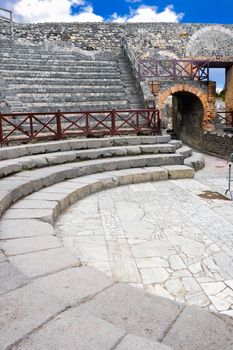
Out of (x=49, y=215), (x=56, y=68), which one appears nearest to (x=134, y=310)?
(x=49, y=215)

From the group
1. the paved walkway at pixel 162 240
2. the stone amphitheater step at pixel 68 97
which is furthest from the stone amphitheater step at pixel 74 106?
the paved walkway at pixel 162 240

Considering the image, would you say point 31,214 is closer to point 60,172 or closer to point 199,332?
point 60,172

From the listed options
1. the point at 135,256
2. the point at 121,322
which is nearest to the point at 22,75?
the point at 135,256

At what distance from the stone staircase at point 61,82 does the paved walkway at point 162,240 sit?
5970 mm

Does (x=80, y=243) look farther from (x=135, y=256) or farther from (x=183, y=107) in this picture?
(x=183, y=107)

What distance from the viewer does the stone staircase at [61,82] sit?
11617 mm

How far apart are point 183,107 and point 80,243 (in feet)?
49.6

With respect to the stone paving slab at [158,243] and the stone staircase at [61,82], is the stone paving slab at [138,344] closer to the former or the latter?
the stone paving slab at [158,243]

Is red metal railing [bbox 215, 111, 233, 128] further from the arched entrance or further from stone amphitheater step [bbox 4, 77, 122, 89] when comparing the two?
stone amphitheater step [bbox 4, 77, 122, 89]

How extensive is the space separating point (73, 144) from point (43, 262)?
601 centimetres

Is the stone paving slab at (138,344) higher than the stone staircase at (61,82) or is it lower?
lower

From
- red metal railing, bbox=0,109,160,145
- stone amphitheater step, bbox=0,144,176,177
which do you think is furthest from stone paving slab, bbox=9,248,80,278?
red metal railing, bbox=0,109,160,145

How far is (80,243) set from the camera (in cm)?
419

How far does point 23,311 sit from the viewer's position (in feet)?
7.28
